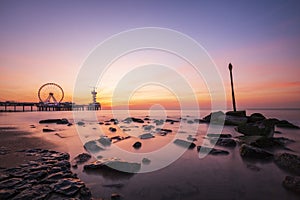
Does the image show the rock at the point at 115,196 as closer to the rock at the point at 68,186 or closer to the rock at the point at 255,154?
the rock at the point at 68,186

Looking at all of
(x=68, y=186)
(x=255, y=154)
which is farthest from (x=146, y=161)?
(x=255, y=154)

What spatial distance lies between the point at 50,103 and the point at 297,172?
137599 millimetres

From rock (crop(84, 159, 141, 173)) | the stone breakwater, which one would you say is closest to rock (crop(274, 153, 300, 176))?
rock (crop(84, 159, 141, 173))

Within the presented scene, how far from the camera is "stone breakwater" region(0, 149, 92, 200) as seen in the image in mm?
3959

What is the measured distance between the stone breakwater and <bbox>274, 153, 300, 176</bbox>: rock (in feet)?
23.5

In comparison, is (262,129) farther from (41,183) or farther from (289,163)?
(41,183)

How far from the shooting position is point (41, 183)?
15.0 ft

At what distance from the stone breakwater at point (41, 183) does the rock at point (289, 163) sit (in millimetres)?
7150

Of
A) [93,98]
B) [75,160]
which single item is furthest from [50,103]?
[75,160]

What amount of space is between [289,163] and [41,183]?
8.77 meters

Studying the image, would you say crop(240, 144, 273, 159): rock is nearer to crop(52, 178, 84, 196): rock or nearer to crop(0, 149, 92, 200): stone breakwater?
crop(0, 149, 92, 200): stone breakwater

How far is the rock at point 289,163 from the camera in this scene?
19.4ft

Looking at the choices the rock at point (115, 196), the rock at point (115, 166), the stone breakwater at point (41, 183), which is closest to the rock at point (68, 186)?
the stone breakwater at point (41, 183)

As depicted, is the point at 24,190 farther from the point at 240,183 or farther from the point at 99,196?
the point at 240,183
